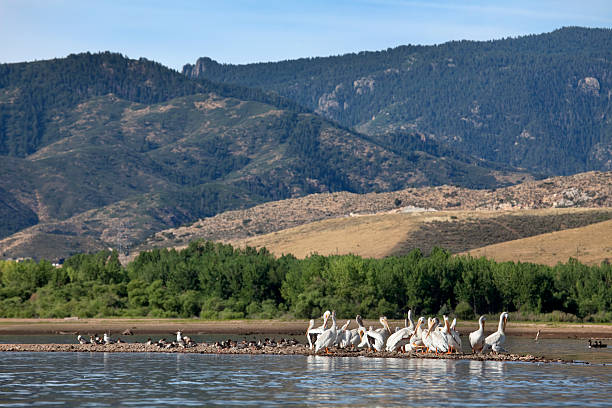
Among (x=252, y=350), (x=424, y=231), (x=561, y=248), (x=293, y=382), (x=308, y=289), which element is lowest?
(x=293, y=382)

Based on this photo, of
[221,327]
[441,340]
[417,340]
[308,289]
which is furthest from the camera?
[308,289]

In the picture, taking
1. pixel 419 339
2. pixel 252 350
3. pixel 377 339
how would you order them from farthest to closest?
pixel 252 350 → pixel 377 339 → pixel 419 339

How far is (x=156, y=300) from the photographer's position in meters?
104

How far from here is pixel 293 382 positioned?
4516 cm

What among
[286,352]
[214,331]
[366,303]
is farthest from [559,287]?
[286,352]

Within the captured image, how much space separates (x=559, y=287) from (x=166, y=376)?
5840 centimetres

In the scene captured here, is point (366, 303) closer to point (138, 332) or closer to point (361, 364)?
point (138, 332)

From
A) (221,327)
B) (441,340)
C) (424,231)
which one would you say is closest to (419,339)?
(441,340)

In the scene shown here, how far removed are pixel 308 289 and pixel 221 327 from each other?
12543 mm

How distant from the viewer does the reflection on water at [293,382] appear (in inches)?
1570

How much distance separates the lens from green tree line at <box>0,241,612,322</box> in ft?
313

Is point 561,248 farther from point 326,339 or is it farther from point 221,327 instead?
point 326,339

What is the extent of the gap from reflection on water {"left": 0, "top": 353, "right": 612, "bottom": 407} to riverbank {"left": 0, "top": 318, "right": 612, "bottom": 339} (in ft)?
89.6

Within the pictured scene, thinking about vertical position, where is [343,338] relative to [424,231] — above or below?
below
